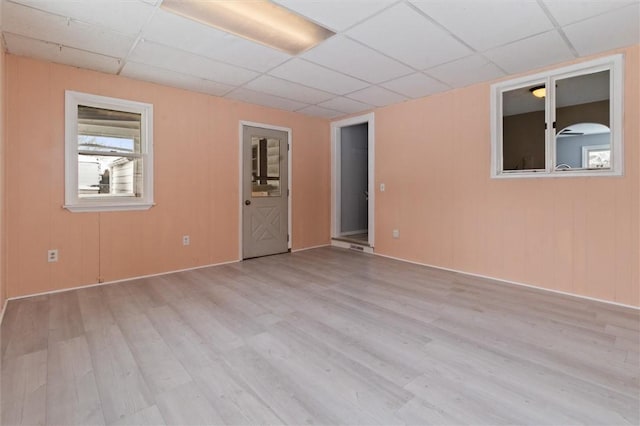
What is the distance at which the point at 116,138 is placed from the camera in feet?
12.9

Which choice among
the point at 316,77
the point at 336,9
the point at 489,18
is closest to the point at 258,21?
the point at 336,9

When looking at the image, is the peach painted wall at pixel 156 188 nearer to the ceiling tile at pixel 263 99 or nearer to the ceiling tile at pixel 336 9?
the ceiling tile at pixel 263 99

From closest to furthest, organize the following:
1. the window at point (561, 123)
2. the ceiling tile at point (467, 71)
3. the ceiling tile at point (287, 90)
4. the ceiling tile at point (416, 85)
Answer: the window at point (561, 123), the ceiling tile at point (467, 71), the ceiling tile at point (416, 85), the ceiling tile at point (287, 90)

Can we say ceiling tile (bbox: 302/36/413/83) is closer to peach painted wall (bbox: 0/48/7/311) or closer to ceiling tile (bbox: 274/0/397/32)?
ceiling tile (bbox: 274/0/397/32)

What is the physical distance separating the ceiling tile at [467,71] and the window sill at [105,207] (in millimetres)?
3891

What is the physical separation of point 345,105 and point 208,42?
8.66 feet

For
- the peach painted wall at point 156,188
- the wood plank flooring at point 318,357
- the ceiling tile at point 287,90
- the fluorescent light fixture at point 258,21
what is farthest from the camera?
the ceiling tile at point 287,90

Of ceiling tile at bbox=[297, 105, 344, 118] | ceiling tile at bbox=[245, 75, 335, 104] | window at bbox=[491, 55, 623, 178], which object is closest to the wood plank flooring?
window at bbox=[491, 55, 623, 178]

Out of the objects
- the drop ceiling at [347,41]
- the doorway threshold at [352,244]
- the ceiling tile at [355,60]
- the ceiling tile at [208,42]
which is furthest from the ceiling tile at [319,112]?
the doorway threshold at [352,244]

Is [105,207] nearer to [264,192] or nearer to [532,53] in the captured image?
[264,192]

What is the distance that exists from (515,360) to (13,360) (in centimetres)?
332

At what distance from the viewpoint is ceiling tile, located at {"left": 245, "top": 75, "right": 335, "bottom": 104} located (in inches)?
158

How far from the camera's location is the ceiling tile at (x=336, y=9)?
2.36 m

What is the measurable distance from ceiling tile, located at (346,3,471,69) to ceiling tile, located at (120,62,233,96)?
216 centimetres
